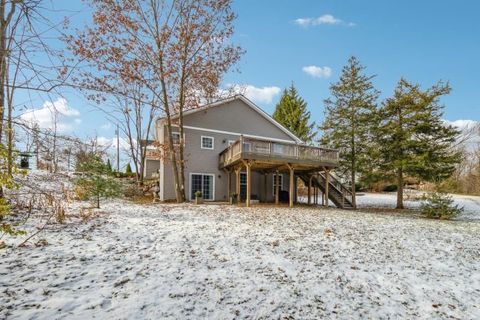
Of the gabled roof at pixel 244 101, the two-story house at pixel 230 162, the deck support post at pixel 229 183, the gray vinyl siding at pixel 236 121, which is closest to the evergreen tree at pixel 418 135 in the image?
the two-story house at pixel 230 162

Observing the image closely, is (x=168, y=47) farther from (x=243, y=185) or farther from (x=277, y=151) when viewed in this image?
(x=243, y=185)

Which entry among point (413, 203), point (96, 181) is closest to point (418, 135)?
point (413, 203)

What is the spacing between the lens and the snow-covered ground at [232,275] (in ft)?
10.7

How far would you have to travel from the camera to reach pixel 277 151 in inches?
501

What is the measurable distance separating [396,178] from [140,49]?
1823cm

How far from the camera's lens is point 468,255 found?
234 inches

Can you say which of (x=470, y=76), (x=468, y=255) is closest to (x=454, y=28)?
(x=470, y=76)

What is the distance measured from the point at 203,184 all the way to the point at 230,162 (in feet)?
9.61

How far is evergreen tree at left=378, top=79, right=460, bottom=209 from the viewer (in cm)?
1498

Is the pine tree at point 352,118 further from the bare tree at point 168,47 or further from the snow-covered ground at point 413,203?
the bare tree at point 168,47

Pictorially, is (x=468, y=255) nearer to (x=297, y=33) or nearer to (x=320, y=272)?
(x=320, y=272)

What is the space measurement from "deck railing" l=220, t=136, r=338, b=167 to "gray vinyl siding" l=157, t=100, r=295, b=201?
272cm

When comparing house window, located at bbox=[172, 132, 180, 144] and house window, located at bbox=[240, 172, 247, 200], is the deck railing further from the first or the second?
house window, located at bbox=[172, 132, 180, 144]

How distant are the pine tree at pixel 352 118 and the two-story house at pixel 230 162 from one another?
238 centimetres
